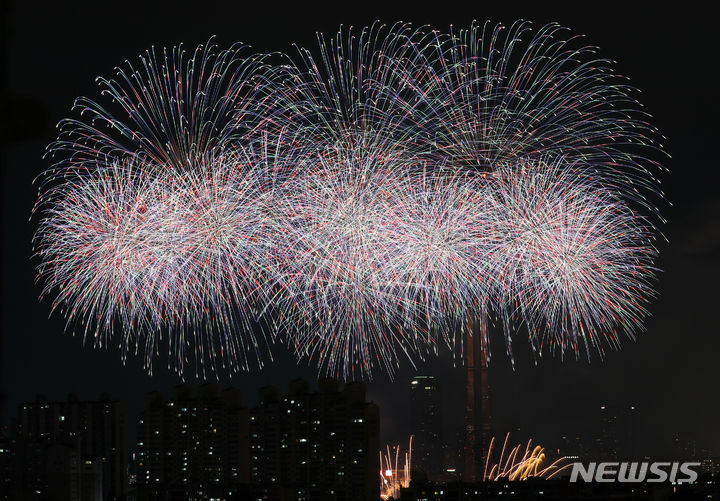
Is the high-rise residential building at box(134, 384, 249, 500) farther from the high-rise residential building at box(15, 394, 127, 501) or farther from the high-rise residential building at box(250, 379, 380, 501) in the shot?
the high-rise residential building at box(15, 394, 127, 501)

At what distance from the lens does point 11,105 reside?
16.0ft

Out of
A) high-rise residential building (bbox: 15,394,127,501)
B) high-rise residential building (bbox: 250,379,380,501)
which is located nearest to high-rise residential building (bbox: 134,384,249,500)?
high-rise residential building (bbox: 250,379,380,501)

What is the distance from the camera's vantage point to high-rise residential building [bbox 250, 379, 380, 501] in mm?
92688

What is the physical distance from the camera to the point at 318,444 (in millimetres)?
95125

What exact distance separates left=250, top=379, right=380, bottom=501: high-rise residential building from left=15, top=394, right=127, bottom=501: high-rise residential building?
16.4 meters

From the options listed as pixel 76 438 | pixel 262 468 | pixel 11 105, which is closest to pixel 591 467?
pixel 262 468

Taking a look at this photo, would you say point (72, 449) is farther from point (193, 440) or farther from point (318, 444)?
point (318, 444)

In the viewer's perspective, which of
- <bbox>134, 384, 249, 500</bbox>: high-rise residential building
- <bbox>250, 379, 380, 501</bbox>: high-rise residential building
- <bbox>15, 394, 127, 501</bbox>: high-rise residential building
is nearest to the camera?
<bbox>250, 379, 380, 501</bbox>: high-rise residential building

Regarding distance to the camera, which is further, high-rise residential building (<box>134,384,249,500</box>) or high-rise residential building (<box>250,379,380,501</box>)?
high-rise residential building (<box>134,384,249,500</box>)

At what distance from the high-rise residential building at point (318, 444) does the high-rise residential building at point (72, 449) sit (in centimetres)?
1645

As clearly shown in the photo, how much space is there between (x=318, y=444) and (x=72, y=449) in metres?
24.4

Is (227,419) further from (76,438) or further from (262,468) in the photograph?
(76,438)

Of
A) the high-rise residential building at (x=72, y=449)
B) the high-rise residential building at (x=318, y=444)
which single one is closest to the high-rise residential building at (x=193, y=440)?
the high-rise residential building at (x=318, y=444)

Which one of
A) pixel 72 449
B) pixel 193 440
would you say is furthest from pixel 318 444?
pixel 72 449
